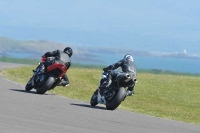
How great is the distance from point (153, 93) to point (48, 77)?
1143cm

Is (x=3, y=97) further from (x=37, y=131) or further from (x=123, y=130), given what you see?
(x=37, y=131)

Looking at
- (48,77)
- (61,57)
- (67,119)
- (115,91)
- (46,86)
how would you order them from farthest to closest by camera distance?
(48,77)
(61,57)
(46,86)
(115,91)
(67,119)

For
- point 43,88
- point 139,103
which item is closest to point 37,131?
point 43,88

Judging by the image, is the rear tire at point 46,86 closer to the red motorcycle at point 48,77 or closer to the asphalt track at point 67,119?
the red motorcycle at point 48,77

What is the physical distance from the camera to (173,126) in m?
18.9

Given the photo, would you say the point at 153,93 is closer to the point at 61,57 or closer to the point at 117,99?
the point at 61,57

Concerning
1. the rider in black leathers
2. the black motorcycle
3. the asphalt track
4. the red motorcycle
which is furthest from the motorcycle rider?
the red motorcycle

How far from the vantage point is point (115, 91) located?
22.1 m

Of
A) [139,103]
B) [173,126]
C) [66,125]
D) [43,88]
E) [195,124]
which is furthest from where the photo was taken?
[139,103]

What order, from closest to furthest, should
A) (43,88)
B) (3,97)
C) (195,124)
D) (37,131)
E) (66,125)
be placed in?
1. (37,131)
2. (66,125)
3. (195,124)
4. (3,97)
5. (43,88)

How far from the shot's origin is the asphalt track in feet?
51.5

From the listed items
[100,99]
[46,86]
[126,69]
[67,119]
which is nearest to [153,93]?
[46,86]

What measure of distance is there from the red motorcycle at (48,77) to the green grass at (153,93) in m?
1.14

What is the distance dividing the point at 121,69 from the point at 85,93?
7.58 meters
